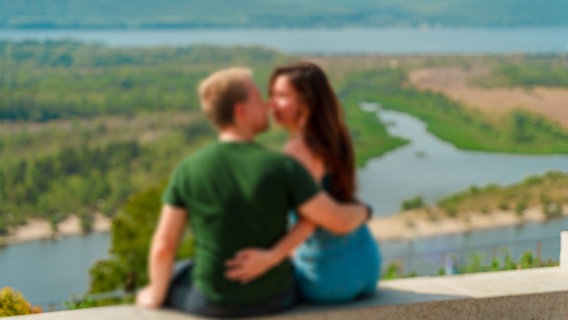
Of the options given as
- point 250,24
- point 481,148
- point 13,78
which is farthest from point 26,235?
point 481,148

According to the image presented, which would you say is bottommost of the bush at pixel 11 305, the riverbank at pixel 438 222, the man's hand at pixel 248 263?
the riverbank at pixel 438 222

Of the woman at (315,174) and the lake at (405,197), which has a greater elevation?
the woman at (315,174)

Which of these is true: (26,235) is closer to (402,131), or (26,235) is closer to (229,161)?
(402,131)

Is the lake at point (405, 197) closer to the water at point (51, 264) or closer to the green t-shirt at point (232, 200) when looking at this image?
the water at point (51, 264)

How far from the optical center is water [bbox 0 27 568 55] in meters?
23.8

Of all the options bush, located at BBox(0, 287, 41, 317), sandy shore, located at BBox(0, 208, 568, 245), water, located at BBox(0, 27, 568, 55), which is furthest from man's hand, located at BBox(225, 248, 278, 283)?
sandy shore, located at BBox(0, 208, 568, 245)

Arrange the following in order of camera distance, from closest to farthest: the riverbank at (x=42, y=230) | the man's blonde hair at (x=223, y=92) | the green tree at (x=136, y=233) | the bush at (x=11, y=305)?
1. the man's blonde hair at (x=223, y=92)
2. the green tree at (x=136, y=233)
3. the bush at (x=11, y=305)
4. the riverbank at (x=42, y=230)

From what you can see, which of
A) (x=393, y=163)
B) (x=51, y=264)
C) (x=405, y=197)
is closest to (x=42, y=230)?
(x=51, y=264)

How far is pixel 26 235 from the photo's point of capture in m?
24.0

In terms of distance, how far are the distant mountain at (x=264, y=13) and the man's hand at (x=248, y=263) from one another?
18.1 meters

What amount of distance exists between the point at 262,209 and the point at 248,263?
134 millimetres

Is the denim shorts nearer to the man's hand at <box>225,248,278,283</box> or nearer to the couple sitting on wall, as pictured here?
the couple sitting on wall

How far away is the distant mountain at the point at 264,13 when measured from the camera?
22062mm

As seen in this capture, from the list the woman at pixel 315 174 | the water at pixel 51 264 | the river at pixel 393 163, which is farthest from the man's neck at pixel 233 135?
the river at pixel 393 163
